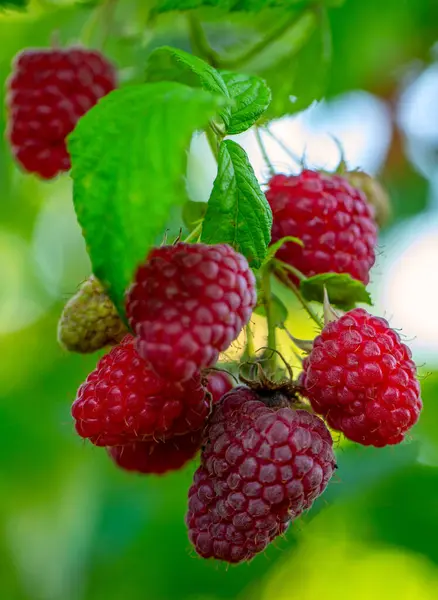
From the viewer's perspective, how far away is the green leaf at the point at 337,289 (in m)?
1.41

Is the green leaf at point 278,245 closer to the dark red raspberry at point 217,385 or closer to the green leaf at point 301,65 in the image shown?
the dark red raspberry at point 217,385

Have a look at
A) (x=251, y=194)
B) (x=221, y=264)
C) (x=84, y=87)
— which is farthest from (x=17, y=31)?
(x=221, y=264)

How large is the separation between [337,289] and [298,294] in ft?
0.23

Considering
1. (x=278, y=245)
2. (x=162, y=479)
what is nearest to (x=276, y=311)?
(x=278, y=245)

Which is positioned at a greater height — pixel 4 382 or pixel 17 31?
pixel 17 31

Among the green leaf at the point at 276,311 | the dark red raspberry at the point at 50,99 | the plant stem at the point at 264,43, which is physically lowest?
the green leaf at the point at 276,311

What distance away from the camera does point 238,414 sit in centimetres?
129

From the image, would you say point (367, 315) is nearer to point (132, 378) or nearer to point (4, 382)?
point (132, 378)

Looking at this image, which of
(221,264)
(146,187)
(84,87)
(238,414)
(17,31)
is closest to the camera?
(146,187)

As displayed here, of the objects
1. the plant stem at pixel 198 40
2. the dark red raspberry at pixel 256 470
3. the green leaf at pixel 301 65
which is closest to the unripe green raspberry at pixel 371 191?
the green leaf at pixel 301 65

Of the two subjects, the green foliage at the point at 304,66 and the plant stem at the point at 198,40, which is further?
the green foliage at the point at 304,66

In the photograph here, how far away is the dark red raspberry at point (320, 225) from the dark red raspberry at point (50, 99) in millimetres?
497

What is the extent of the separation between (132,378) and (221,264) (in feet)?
0.81

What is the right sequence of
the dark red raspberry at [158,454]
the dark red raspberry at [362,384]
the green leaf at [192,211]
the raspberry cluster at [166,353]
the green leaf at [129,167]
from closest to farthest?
Result: the green leaf at [129,167] < the raspberry cluster at [166,353] < the dark red raspberry at [362,384] < the dark red raspberry at [158,454] < the green leaf at [192,211]
